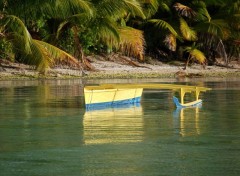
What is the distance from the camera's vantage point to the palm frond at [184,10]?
35.3 metres

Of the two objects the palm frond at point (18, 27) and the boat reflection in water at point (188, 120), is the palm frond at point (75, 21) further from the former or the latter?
the boat reflection in water at point (188, 120)

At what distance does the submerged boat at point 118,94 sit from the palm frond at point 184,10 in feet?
49.9

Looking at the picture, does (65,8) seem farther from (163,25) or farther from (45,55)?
(163,25)

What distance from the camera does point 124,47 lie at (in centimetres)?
3284

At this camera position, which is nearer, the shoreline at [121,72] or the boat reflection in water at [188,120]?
the boat reflection in water at [188,120]

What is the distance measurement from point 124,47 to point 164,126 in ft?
59.3

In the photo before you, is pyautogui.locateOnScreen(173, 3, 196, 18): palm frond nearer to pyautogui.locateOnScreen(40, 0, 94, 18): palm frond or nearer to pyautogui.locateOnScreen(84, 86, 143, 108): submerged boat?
pyautogui.locateOnScreen(40, 0, 94, 18): palm frond

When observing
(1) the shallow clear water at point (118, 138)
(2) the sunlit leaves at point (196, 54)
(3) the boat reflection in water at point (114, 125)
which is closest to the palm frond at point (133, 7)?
(2) the sunlit leaves at point (196, 54)

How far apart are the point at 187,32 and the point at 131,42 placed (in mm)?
3222

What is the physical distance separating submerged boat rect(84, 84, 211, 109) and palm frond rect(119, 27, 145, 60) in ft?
39.6

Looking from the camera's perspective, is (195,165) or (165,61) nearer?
(195,165)

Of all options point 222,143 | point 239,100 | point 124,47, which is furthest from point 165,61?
point 222,143

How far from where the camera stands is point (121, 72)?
3328 cm

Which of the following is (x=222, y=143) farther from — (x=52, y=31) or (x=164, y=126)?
(x=52, y=31)
